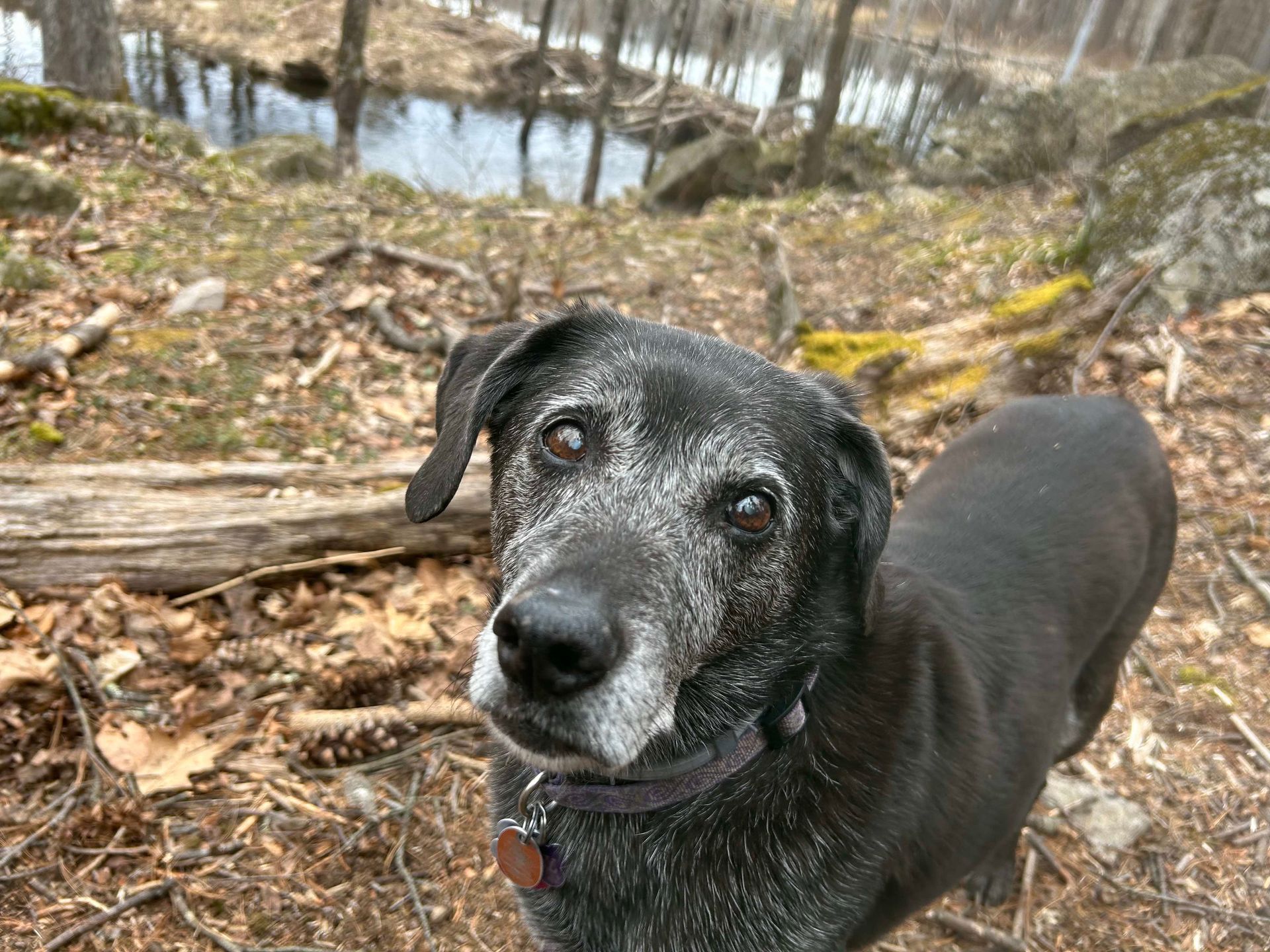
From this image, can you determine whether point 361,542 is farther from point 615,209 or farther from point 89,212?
point 615,209

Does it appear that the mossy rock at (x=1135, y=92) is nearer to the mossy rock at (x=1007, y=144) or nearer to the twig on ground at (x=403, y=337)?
the mossy rock at (x=1007, y=144)

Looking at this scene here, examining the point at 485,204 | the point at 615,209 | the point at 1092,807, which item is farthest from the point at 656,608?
the point at 615,209

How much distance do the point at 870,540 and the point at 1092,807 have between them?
8.50ft

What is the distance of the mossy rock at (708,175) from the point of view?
54.5 ft

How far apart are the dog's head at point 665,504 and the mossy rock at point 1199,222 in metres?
5.69

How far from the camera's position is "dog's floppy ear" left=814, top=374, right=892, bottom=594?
2.39 meters

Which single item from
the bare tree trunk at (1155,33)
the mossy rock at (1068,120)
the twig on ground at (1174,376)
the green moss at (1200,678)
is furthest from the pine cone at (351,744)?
the bare tree trunk at (1155,33)

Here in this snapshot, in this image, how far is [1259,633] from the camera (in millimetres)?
4699

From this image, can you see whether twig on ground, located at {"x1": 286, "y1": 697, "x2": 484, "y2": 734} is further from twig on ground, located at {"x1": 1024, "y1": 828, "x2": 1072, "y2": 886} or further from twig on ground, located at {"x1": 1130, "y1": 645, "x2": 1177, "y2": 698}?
twig on ground, located at {"x1": 1130, "y1": 645, "x2": 1177, "y2": 698}

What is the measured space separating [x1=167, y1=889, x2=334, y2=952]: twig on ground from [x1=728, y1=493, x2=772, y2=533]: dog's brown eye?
7.21ft

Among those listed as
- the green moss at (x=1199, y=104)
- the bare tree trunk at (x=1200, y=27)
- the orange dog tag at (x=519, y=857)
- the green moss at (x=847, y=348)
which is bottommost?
the orange dog tag at (x=519, y=857)

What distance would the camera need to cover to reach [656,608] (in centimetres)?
206

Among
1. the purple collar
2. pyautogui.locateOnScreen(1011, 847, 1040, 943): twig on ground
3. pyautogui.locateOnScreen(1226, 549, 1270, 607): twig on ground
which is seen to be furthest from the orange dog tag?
pyautogui.locateOnScreen(1226, 549, 1270, 607): twig on ground

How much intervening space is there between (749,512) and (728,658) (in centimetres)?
46
